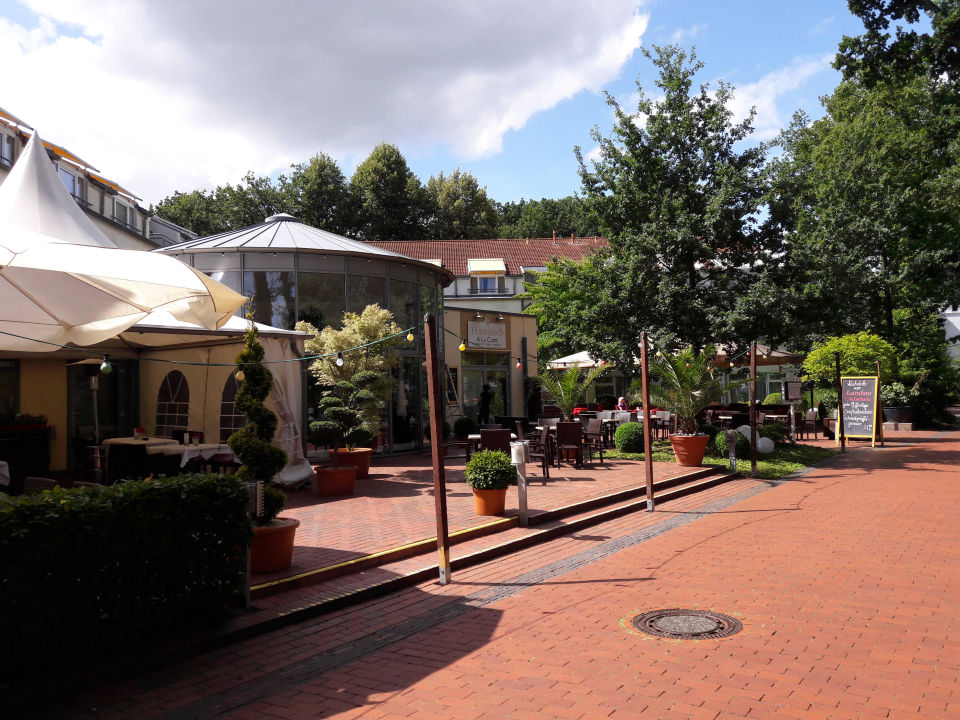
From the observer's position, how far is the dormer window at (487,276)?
1410 inches

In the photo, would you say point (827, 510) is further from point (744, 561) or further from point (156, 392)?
point (156, 392)

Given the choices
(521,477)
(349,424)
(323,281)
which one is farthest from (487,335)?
(521,477)

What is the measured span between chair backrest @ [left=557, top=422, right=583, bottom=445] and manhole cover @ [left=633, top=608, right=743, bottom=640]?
27.0ft

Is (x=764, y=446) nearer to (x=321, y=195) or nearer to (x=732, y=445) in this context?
(x=732, y=445)

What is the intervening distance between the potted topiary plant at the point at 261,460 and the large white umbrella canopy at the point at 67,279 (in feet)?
2.55

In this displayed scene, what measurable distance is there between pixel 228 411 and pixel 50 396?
444cm

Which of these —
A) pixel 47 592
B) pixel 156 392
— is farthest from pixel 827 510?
pixel 156 392

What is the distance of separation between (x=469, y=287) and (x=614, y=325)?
19036 millimetres

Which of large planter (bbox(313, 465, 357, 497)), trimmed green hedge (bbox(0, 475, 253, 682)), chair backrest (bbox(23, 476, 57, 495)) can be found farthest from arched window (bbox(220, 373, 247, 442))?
trimmed green hedge (bbox(0, 475, 253, 682))

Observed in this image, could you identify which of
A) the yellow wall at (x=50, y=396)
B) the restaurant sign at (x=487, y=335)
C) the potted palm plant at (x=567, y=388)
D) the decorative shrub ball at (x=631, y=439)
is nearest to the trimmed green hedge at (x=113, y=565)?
the yellow wall at (x=50, y=396)

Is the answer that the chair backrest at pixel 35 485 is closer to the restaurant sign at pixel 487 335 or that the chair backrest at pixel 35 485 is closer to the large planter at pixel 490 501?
the large planter at pixel 490 501

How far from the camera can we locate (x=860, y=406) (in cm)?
2033

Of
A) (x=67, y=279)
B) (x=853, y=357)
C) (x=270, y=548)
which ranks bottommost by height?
(x=270, y=548)

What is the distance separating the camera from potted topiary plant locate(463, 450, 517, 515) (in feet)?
29.7
